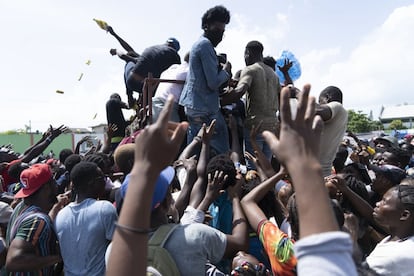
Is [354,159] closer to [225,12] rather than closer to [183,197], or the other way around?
[225,12]

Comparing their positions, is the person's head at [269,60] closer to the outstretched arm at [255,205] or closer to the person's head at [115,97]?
the person's head at [115,97]

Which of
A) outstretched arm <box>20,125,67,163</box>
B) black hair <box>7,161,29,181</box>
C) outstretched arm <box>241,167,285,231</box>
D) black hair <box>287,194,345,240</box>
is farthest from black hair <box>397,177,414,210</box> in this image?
outstretched arm <box>20,125,67,163</box>

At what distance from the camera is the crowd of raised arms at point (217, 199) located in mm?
1250

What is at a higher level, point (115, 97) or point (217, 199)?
point (115, 97)

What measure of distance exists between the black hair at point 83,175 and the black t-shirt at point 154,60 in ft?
10.1

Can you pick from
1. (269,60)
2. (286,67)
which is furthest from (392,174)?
(269,60)

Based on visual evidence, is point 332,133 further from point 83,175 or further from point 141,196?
point 141,196

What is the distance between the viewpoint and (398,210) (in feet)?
8.80

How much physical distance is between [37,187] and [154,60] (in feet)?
10.4

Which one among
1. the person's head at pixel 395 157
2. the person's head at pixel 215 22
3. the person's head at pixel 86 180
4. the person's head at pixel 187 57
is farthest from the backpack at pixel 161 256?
the person's head at pixel 395 157

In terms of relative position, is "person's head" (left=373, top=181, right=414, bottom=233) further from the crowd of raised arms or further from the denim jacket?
the denim jacket

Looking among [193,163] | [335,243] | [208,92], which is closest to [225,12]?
[208,92]

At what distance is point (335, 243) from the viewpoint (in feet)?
3.60

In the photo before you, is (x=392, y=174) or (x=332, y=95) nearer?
(x=392, y=174)
